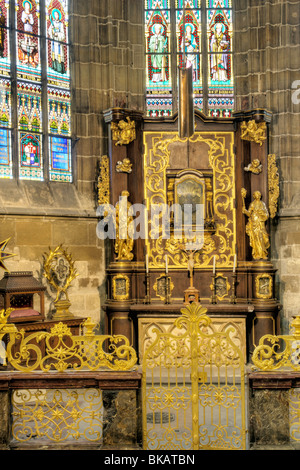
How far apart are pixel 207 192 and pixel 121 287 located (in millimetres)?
2250

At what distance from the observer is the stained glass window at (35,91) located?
34.4 feet

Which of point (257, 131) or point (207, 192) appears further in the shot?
point (207, 192)

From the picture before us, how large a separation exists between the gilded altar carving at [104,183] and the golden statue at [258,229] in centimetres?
251

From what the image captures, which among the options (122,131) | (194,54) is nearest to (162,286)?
(122,131)

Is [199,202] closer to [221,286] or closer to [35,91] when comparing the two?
[221,286]

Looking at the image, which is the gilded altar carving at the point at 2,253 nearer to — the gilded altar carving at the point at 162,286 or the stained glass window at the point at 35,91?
the stained glass window at the point at 35,91

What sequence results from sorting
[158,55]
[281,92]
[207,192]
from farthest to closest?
[158,55] → [281,92] → [207,192]

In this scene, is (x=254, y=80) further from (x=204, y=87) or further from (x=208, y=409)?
(x=208, y=409)

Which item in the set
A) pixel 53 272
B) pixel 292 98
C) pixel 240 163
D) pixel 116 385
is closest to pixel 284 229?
pixel 240 163

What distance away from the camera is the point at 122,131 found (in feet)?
35.3

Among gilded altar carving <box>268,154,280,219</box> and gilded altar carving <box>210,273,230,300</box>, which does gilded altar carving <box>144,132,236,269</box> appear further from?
gilded altar carving <box>268,154,280,219</box>

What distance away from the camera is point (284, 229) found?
438 inches

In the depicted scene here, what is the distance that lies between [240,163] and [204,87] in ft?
5.92


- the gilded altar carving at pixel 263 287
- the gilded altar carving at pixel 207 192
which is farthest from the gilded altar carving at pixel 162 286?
the gilded altar carving at pixel 263 287
